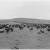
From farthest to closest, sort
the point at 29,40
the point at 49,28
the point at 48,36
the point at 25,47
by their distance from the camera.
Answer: the point at 49,28, the point at 48,36, the point at 29,40, the point at 25,47

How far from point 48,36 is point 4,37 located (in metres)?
3.64

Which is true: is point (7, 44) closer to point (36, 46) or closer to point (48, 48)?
point (36, 46)

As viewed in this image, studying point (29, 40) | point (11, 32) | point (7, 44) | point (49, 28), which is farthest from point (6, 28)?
point (49, 28)

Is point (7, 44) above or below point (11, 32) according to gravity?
below

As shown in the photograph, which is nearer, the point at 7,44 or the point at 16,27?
the point at 7,44

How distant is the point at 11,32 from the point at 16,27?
93 cm

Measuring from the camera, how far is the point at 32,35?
27.5ft

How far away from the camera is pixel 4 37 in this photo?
8.20 meters

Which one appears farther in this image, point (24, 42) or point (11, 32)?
point (11, 32)

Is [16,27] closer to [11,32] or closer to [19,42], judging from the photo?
[11,32]

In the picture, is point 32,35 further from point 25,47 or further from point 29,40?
point 25,47

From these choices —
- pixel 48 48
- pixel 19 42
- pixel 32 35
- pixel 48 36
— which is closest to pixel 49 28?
pixel 48 36

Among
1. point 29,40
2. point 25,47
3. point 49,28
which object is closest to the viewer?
point 25,47

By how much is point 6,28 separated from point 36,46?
3237 millimetres
